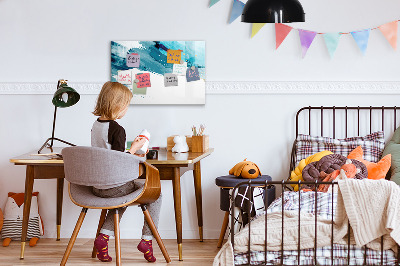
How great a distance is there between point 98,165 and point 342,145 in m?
1.77

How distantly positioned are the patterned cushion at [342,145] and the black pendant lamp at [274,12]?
4.15 ft

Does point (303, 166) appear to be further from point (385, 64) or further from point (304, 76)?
point (385, 64)

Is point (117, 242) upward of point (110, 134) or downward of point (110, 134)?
downward

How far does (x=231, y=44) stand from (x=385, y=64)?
1.09 metres

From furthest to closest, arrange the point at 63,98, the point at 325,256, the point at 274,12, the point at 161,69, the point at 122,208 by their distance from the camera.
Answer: the point at 161,69 < the point at 63,98 < the point at 122,208 < the point at 274,12 < the point at 325,256

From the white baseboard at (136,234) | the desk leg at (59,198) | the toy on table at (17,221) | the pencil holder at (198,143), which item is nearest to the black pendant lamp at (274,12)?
the pencil holder at (198,143)

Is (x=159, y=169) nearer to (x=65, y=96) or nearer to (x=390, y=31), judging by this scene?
(x=65, y=96)

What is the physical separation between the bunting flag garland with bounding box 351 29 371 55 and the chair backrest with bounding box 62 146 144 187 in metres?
1.88

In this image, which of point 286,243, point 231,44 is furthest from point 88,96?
point 286,243

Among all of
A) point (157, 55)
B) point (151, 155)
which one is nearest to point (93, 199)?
point (151, 155)

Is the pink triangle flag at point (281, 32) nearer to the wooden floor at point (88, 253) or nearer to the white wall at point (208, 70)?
the white wall at point (208, 70)

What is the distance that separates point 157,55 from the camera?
438cm

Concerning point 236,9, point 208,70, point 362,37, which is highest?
point 236,9

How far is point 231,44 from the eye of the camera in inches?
172
